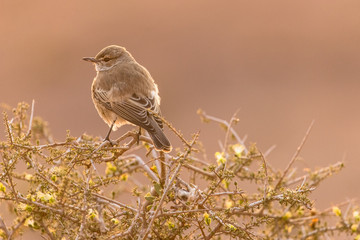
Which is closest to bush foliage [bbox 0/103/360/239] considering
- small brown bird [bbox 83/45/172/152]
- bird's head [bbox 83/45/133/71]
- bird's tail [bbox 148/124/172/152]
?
bird's tail [bbox 148/124/172/152]

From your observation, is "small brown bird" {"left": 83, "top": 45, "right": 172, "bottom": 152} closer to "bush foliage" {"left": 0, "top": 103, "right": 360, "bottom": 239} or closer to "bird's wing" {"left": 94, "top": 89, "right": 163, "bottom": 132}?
"bird's wing" {"left": 94, "top": 89, "right": 163, "bottom": 132}

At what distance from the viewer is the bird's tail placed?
3.82 metres

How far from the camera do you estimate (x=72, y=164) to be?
310cm

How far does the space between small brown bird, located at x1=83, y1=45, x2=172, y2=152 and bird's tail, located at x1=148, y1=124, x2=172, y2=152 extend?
258mm

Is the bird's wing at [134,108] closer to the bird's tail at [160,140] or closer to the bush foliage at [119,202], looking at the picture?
the bird's tail at [160,140]

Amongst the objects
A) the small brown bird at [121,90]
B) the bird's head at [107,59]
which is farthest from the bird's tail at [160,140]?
the bird's head at [107,59]

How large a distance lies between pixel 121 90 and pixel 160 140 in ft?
3.99

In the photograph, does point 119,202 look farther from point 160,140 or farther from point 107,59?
point 107,59

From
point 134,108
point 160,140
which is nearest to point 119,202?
point 160,140

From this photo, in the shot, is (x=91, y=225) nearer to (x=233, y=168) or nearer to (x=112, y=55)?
(x=233, y=168)

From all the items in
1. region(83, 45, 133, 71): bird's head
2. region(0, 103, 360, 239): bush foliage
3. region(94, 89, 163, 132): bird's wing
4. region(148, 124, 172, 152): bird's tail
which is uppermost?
region(83, 45, 133, 71): bird's head

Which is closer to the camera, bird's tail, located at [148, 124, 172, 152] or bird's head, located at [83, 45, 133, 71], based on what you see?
bird's tail, located at [148, 124, 172, 152]

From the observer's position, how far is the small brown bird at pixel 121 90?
4.85 meters

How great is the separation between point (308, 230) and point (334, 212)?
34 centimetres
